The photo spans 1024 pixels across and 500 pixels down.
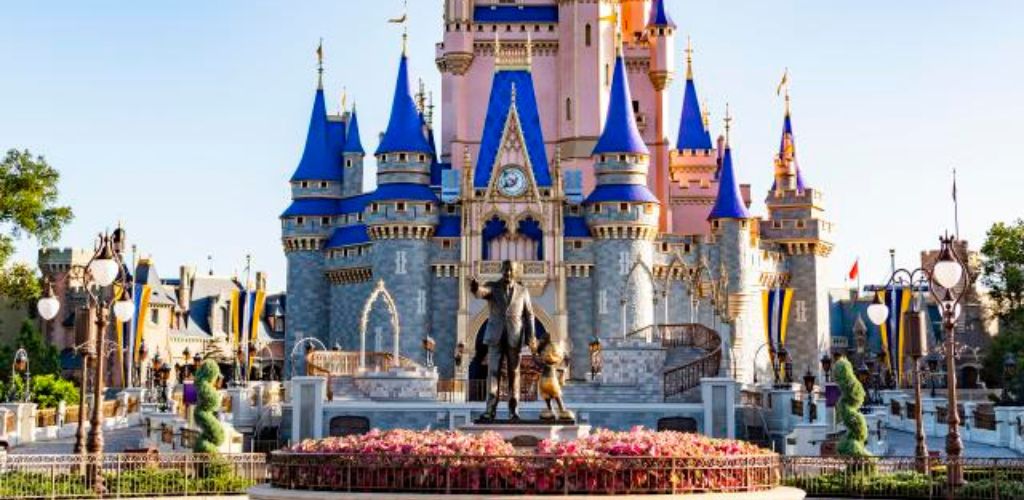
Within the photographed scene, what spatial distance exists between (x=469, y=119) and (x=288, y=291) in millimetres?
12001

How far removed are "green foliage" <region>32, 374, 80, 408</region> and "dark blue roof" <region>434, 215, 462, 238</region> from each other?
17281 mm

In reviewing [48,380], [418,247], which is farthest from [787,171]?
[48,380]

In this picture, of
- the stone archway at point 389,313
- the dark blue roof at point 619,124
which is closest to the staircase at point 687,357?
the dark blue roof at point 619,124

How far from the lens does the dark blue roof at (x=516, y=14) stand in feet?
236

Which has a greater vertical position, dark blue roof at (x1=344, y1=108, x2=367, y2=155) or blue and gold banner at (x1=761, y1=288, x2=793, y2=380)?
dark blue roof at (x1=344, y1=108, x2=367, y2=155)

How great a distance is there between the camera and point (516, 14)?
7200 cm

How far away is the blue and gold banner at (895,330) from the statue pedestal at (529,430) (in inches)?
1606

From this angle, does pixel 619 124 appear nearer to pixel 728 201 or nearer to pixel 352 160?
pixel 728 201

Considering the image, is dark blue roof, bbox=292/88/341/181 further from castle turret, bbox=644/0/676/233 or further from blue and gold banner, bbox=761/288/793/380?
blue and gold banner, bbox=761/288/793/380

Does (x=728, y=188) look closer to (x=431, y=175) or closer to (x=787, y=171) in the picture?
(x=787, y=171)

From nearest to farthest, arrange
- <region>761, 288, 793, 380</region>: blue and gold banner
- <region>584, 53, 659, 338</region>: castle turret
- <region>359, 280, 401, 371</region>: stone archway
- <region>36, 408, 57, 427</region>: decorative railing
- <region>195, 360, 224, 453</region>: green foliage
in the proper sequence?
<region>195, 360, 224, 453</region>: green foliage < <region>36, 408, 57, 427</region>: decorative railing < <region>359, 280, 401, 371</region>: stone archway < <region>584, 53, 659, 338</region>: castle turret < <region>761, 288, 793, 380</region>: blue and gold banner

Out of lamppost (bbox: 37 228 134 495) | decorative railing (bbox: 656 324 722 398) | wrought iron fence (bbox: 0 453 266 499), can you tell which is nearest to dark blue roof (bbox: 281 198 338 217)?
decorative railing (bbox: 656 324 722 398)

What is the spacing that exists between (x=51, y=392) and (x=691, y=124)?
34.0 m

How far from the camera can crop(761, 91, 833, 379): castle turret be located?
72938mm
